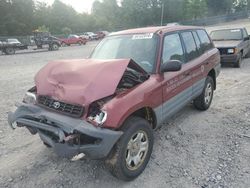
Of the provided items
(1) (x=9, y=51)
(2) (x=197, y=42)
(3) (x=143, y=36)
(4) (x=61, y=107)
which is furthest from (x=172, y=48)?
(1) (x=9, y=51)

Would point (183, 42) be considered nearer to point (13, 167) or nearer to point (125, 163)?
point (125, 163)

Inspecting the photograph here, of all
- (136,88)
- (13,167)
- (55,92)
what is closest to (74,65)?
(55,92)

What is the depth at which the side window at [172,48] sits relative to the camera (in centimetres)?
418

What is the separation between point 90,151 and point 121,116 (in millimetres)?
525

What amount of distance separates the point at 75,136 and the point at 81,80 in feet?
2.40

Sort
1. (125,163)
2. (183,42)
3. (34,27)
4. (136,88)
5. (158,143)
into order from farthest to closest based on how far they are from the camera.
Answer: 1. (34,27)
2. (183,42)
3. (158,143)
4. (136,88)
5. (125,163)

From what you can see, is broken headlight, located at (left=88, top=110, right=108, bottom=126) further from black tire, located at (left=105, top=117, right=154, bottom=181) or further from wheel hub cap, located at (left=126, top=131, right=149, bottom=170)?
wheel hub cap, located at (left=126, top=131, right=149, bottom=170)

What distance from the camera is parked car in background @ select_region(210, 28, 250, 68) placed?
34.1ft

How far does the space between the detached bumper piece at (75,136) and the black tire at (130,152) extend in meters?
0.19

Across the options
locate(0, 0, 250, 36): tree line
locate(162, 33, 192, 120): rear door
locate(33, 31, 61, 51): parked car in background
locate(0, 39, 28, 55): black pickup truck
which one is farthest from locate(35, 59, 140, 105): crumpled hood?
locate(0, 0, 250, 36): tree line

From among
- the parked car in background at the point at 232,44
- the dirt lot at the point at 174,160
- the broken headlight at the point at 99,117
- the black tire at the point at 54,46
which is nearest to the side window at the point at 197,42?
the dirt lot at the point at 174,160

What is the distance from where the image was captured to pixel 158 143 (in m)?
4.34

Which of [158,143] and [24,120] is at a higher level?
[24,120]

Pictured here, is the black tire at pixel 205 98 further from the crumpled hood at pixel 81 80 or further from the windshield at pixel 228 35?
the windshield at pixel 228 35
